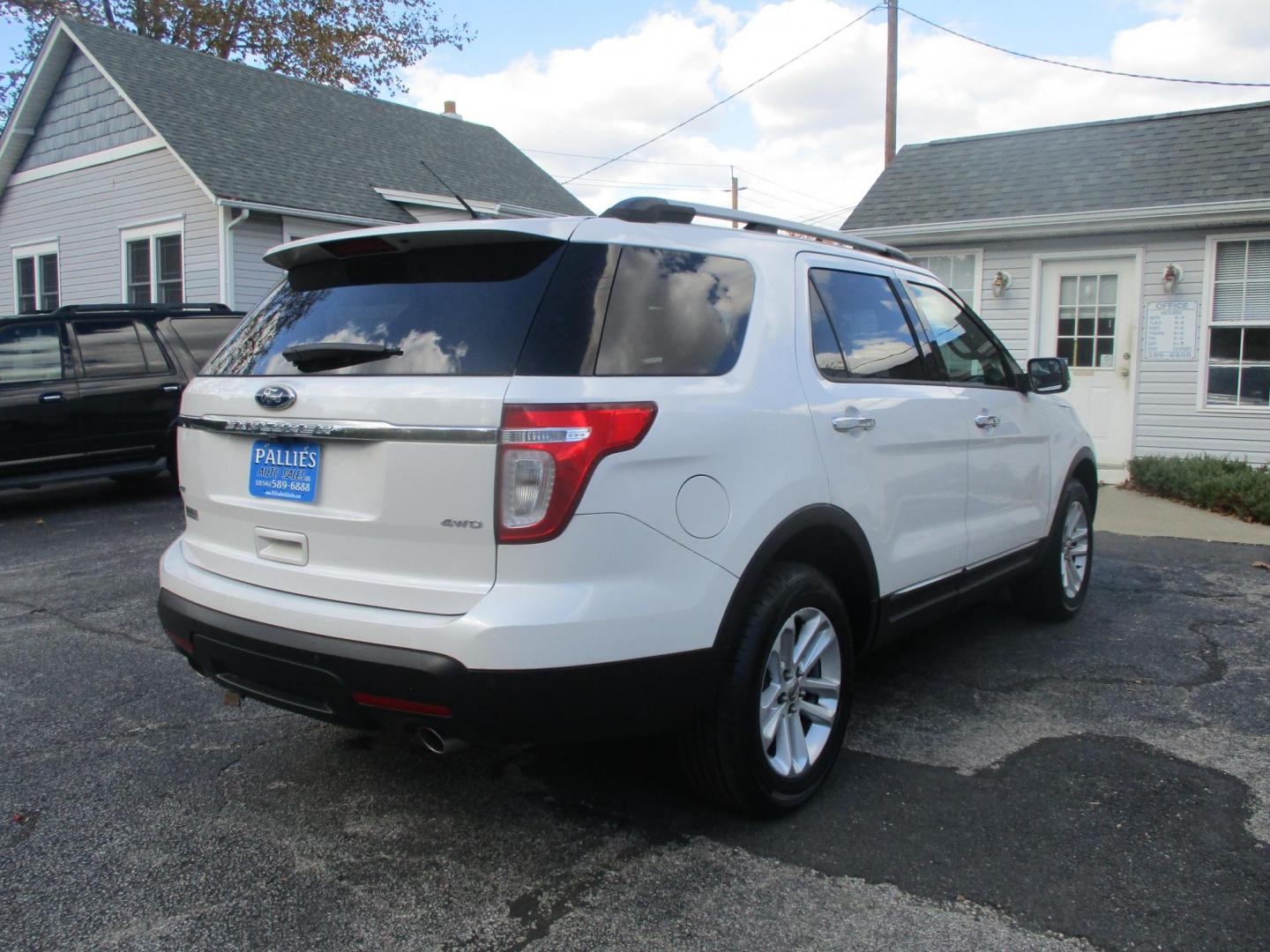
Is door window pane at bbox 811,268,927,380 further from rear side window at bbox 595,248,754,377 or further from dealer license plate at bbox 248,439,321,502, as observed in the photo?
dealer license plate at bbox 248,439,321,502

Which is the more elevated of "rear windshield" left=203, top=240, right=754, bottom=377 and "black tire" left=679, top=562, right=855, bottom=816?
"rear windshield" left=203, top=240, right=754, bottom=377

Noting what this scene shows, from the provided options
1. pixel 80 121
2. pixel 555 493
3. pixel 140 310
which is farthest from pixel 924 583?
pixel 80 121

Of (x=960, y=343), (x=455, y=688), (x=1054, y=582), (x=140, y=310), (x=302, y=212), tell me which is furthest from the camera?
(x=302, y=212)

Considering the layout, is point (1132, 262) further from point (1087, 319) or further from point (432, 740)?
point (432, 740)

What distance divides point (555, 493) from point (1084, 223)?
10.2m

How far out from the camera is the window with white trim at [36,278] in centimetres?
1805

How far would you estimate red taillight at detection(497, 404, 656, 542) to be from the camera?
2.55 m

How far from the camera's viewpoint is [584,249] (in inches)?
112

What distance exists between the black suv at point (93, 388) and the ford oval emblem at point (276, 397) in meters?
7.15

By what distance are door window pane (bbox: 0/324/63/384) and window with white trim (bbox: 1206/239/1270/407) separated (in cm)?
1121

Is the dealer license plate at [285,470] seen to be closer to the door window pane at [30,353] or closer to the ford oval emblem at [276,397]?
the ford oval emblem at [276,397]

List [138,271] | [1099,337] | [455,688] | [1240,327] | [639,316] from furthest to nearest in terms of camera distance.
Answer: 1. [138,271]
2. [1099,337]
3. [1240,327]
4. [639,316]
5. [455,688]

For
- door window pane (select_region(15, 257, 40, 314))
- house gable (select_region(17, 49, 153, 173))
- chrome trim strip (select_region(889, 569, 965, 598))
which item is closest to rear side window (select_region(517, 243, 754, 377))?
chrome trim strip (select_region(889, 569, 965, 598))

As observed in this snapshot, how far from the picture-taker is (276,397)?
291 cm
